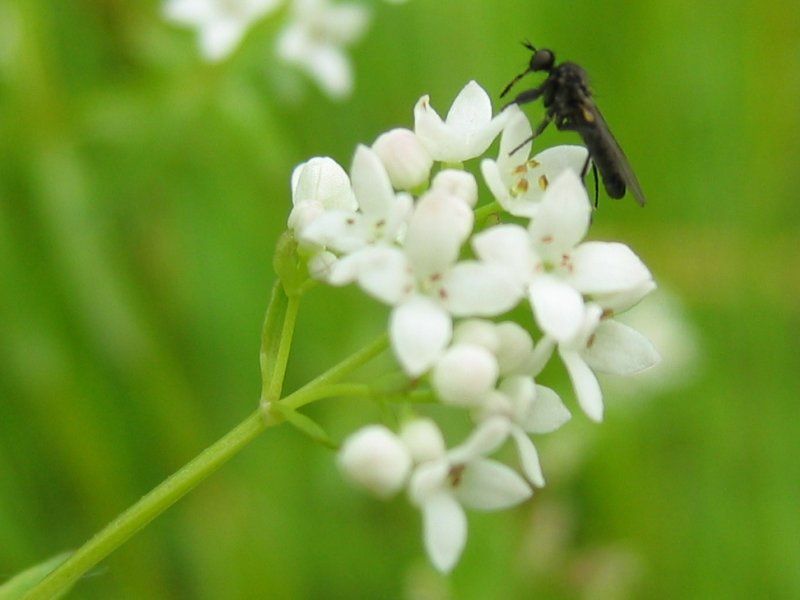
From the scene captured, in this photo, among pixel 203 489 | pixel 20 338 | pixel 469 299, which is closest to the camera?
pixel 469 299

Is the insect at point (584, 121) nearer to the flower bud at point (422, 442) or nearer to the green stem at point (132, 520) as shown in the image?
the flower bud at point (422, 442)

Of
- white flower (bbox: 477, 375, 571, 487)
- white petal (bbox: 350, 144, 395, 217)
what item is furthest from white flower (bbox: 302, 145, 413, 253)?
white flower (bbox: 477, 375, 571, 487)

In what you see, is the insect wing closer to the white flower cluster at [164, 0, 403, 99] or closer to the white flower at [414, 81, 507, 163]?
the white flower at [414, 81, 507, 163]

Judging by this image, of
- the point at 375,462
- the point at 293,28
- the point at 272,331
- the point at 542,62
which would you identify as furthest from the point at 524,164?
the point at 293,28

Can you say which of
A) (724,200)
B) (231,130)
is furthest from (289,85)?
(724,200)

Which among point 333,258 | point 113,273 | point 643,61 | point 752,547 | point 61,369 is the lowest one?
point 752,547

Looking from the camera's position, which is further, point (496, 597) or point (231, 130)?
point (231, 130)

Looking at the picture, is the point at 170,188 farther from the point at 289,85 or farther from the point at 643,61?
the point at 643,61

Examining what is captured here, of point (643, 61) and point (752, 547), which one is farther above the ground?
point (643, 61)
